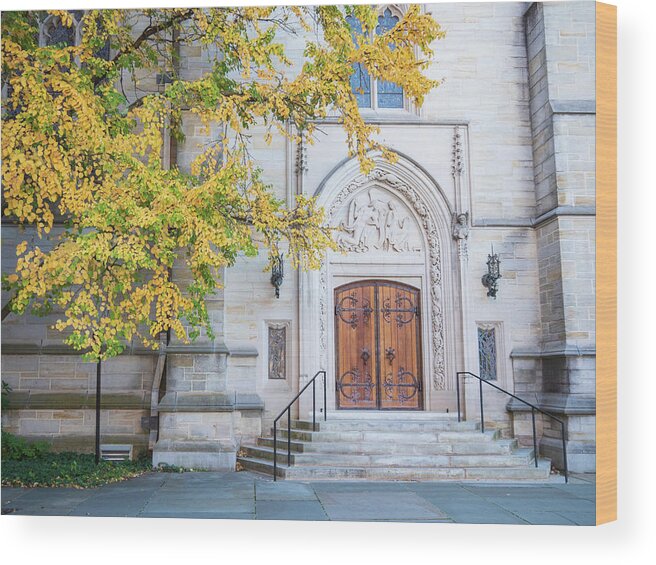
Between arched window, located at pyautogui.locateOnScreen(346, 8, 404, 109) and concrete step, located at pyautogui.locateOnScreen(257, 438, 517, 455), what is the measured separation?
15.5 feet

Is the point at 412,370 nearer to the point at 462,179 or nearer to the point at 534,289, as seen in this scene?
the point at 534,289

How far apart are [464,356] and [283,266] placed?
2.66m

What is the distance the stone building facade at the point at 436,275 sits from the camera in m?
8.35

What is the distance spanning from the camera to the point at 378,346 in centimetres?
920

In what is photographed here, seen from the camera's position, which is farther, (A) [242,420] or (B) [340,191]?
(B) [340,191]

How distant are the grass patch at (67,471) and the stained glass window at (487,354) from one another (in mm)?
4368

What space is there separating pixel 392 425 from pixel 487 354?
181 cm

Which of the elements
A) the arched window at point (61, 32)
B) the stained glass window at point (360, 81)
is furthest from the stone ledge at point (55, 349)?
the stained glass window at point (360, 81)

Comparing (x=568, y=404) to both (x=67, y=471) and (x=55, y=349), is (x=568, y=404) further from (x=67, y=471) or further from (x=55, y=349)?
(x=55, y=349)

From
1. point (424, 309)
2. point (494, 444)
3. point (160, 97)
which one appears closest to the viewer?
point (160, 97)

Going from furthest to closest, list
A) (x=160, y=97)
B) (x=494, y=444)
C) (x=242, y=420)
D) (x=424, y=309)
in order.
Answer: (x=424, y=309) < (x=242, y=420) < (x=494, y=444) < (x=160, y=97)

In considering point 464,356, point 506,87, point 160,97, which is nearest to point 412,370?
point 464,356

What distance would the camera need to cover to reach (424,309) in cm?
939

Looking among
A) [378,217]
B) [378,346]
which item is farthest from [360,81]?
[378,346]
